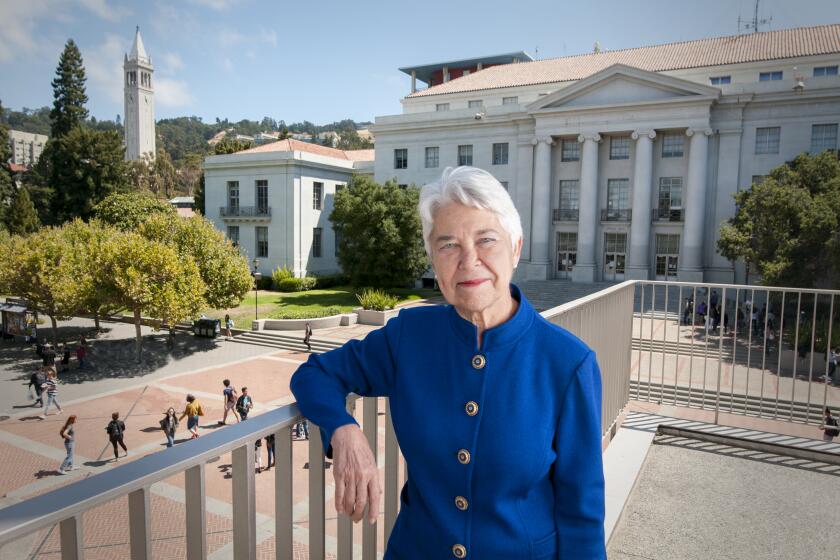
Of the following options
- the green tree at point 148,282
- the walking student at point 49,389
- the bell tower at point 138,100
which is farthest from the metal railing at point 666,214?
the bell tower at point 138,100

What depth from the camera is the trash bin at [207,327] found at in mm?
30344

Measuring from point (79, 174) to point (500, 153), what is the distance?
124 ft

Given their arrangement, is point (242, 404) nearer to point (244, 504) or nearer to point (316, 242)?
point (244, 504)

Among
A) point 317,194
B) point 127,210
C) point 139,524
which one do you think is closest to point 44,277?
point 127,210

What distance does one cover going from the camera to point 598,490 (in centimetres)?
171

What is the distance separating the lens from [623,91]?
36750mm

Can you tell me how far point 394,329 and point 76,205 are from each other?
59.0 meters

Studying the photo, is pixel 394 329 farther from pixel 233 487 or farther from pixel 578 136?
pixel 578 136

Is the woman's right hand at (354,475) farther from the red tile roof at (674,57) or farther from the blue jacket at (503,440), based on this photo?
the red tile roof at (674,57)

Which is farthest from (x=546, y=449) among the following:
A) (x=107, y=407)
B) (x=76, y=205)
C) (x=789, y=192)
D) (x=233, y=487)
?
(x=76, y=205)

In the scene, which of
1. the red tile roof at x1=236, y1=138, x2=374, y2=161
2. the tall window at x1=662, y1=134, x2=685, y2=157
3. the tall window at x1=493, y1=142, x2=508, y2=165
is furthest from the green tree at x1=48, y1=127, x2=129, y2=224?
the tall window at x1=662, y1=134, x2=685, y2=157

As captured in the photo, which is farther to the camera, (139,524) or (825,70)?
(825,70)

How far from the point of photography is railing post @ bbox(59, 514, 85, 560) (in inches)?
45.7

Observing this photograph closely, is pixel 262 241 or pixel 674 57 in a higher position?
pixel 674 57
